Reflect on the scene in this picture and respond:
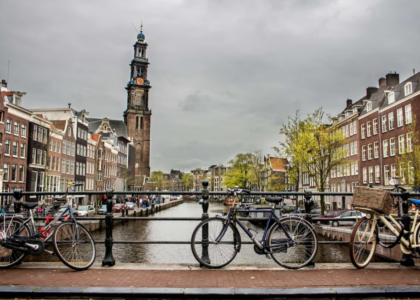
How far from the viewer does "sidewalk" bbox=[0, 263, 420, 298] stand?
4.59 meters

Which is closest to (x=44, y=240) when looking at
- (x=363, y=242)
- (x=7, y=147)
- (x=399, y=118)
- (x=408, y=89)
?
(x=363, y=242)

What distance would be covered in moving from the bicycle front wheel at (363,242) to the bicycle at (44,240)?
4.02m

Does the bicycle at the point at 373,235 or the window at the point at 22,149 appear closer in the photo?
the bicycle at the point at 373,235

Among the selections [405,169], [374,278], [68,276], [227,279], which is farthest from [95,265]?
[405,169]

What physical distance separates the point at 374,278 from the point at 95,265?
13.9 ft

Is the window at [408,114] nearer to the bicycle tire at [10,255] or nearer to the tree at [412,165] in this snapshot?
the tree at [412,165]

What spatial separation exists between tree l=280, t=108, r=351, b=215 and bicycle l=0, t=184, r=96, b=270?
2996cm

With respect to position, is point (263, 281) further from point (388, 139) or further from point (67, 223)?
point (388, 139)

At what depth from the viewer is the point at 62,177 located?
1912 inches

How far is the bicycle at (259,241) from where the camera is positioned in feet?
18.8

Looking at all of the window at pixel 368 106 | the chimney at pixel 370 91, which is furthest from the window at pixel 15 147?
the chimney at pixel 370 91

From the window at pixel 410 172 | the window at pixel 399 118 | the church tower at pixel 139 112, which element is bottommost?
the window at pixel 410 172

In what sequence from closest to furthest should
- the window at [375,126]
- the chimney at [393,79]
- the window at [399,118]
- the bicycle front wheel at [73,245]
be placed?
the bicycle front wheel at [73,245]
the window at [399,118]
the window at [375,126]
the chimney at [393,79]

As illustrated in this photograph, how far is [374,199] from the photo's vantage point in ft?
18.6
